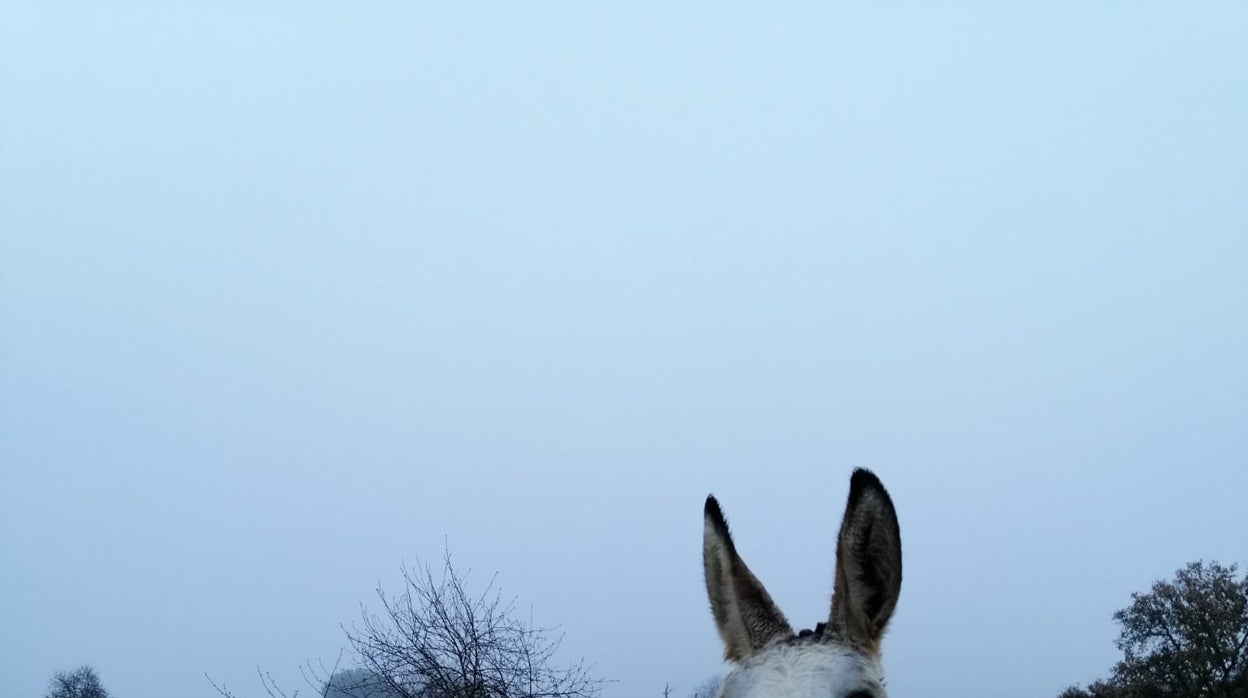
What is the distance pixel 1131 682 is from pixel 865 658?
120 feet

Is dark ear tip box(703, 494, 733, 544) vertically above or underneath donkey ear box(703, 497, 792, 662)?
above

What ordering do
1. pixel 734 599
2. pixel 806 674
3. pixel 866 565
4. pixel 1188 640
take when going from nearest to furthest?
1. pixel 806 674
2. pixel 866 565
3. pixel 734 599
4. pixel 1188 640

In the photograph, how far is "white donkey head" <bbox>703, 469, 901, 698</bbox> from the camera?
265 centimetres

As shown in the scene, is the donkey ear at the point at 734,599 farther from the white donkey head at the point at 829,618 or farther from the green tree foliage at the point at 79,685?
the green tree foliage at the point at 79,685

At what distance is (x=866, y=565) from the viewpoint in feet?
9.82

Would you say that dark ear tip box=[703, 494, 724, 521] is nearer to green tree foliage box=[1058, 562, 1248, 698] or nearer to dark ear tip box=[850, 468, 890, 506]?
dark ear tip box=[850, 468, 890, 506]

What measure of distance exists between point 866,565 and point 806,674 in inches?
20.1

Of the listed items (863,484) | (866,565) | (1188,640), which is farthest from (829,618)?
(1188,640)

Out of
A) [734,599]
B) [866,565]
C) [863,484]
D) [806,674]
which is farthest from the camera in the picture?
[734,599]

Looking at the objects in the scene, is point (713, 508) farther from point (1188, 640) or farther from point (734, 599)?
point (1188, 640)

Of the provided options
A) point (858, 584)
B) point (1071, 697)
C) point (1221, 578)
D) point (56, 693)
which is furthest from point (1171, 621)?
point (56, 693)

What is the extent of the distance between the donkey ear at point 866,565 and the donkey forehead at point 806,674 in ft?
0.45

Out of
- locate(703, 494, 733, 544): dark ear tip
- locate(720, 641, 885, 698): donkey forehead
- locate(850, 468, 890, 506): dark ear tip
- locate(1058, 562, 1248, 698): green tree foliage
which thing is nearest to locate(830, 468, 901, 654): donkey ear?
locate(850, 468, 890, 506): dark ear tip

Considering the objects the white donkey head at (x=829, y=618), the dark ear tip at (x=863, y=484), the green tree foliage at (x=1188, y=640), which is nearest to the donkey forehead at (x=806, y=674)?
the white donkey head at (x=829, y=618)
